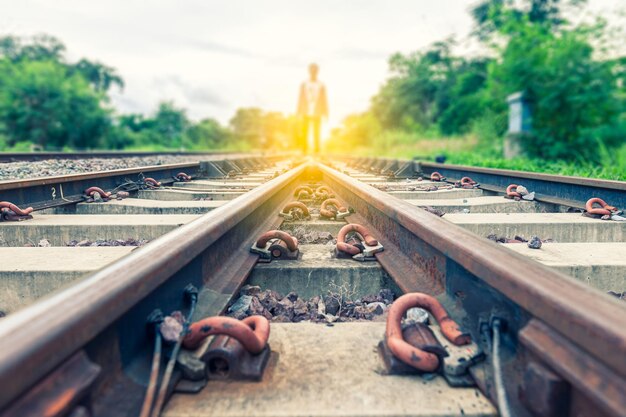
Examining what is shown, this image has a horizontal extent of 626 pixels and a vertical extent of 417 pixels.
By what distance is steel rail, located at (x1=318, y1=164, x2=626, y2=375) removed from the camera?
0.85m

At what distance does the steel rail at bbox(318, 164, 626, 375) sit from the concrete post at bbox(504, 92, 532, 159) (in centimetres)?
1298

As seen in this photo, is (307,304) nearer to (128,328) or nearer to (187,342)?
(187,342)

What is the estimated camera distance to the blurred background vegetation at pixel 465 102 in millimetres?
13391

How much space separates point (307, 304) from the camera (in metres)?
1.99

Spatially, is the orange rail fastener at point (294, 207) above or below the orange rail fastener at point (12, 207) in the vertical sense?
below

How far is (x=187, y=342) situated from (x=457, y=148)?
18981 mm

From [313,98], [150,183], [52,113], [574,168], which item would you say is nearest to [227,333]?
[150,183]

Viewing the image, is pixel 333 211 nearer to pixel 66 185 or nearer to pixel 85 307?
pixel 66 185

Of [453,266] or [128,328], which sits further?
[453,266]

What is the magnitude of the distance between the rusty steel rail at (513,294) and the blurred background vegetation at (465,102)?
4951mm

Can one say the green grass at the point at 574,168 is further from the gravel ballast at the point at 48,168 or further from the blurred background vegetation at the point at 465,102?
the gravel ballast at the point at 48,168

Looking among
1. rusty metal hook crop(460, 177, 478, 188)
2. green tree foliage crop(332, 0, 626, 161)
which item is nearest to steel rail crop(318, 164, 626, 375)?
rusty metal hook crop(460, 177, 478, 188)

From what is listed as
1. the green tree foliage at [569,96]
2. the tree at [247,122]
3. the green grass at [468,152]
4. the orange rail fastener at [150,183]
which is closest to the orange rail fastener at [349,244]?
the orange rail fastener at [150,183]

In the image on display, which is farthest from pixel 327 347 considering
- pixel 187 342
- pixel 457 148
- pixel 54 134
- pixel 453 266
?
pixel 54 134
